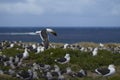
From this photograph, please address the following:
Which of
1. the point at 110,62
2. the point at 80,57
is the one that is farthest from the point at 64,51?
the point at 110,62

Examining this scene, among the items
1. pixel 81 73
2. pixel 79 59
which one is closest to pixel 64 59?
pixel 79 59

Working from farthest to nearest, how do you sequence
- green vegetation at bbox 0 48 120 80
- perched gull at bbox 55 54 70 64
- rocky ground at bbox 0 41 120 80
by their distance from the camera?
perched gull at bbox 55 54 70 64, green vegetation at bbox 0 48 120 80, rocky ground at bbox 0 41 120 80

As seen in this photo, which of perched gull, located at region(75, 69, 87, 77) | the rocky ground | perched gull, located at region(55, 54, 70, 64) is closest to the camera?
the rocky ground

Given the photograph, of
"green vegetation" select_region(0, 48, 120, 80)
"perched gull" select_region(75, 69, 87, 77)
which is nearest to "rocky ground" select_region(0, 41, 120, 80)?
"green vegetation" select_region(0, 48, 120, 80)

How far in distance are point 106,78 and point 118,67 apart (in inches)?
195

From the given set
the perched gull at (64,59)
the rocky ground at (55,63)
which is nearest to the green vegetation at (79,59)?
the rocky ground at (55,63)

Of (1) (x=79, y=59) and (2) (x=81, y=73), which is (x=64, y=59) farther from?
(2) (x=81, y=73)

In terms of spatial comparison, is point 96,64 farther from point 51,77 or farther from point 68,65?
point 51,77

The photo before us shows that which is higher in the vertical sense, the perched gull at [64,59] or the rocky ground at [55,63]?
the perched gull at [64,59]

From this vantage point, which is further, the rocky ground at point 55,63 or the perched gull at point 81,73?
the perched gull at point 81,73

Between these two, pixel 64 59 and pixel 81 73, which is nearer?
pixel 81 73

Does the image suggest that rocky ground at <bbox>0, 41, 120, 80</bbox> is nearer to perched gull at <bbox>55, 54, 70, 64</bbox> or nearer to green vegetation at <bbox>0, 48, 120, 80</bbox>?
green vegetation at <bbox>0, 48, 120, 80</bbox>

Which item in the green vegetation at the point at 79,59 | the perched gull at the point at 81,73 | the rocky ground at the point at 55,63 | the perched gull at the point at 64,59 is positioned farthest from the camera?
the perched gull at the point at 64,59

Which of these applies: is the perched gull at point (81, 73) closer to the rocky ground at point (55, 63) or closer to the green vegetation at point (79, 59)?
the rocky ground at point (55, 63)
